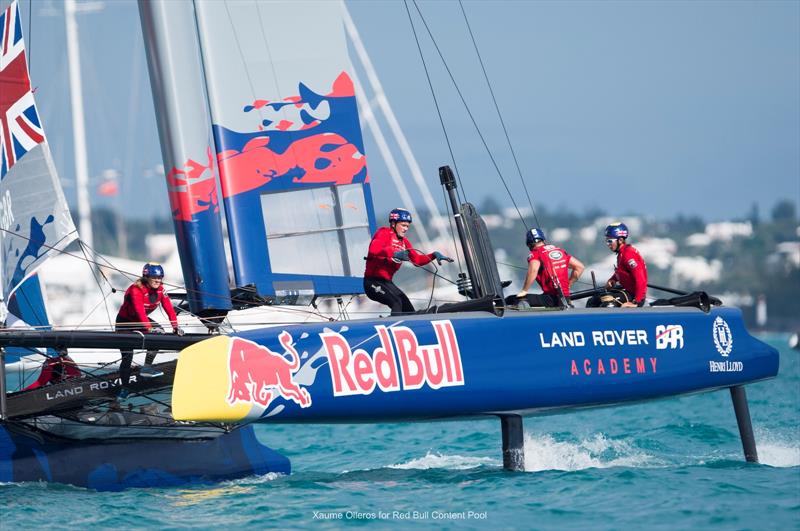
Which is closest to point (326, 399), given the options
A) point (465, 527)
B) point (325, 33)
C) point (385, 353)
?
point (385, 353)

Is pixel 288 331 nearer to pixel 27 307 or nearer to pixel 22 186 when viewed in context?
pixel 22 186

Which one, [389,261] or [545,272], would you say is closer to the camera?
[389,261]

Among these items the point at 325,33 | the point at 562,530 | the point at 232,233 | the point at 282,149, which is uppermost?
the point at 325,33

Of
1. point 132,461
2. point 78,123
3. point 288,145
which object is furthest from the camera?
point 78,123

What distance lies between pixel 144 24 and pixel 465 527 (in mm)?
4091

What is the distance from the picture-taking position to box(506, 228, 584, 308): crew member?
307 inches

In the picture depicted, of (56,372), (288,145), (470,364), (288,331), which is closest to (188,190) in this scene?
(288,145)

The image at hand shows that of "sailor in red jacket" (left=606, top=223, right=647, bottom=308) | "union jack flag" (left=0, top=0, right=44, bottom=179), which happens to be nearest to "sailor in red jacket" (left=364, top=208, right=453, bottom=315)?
"sailor in red jacket" (left=606, top=223, right=647, bottom=308)

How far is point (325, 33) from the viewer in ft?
28.6

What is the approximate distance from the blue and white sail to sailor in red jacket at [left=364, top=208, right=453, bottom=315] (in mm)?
1829

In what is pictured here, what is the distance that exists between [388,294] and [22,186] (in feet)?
7.90

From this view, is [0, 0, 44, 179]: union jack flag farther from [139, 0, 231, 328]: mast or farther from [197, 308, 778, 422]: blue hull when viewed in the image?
[197, 308, 778, 422]: blue hull

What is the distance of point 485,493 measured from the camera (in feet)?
21.9

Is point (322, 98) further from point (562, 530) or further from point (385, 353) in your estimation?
point (562, 530)
